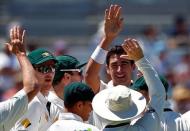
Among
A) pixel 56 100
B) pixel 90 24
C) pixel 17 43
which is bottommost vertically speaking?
pixel 90 24

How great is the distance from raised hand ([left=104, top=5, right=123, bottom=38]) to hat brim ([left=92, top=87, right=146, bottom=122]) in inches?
51.0

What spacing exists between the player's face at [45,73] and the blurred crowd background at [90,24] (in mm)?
7737

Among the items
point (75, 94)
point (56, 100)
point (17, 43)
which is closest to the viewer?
point (75, 94)

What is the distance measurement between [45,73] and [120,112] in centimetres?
166

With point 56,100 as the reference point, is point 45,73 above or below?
above

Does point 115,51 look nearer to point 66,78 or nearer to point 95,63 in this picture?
point 95,63

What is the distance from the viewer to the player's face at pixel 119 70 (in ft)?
29.1

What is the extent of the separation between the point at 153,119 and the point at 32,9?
12.4 metres

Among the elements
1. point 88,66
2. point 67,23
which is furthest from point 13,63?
point 88,66

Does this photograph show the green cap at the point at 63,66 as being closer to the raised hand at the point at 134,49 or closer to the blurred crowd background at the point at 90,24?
the raised hand at the point at 134,49

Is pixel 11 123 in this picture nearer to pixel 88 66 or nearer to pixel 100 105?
pixel 100 105

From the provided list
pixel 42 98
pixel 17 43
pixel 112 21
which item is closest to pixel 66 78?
pixel 42 98

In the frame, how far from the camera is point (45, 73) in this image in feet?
28.8

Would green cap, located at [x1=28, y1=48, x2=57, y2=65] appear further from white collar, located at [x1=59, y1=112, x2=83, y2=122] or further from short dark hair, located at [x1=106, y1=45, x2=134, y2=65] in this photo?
white collar, located at [x1=59, y1=112, x2=83, y2=122]
